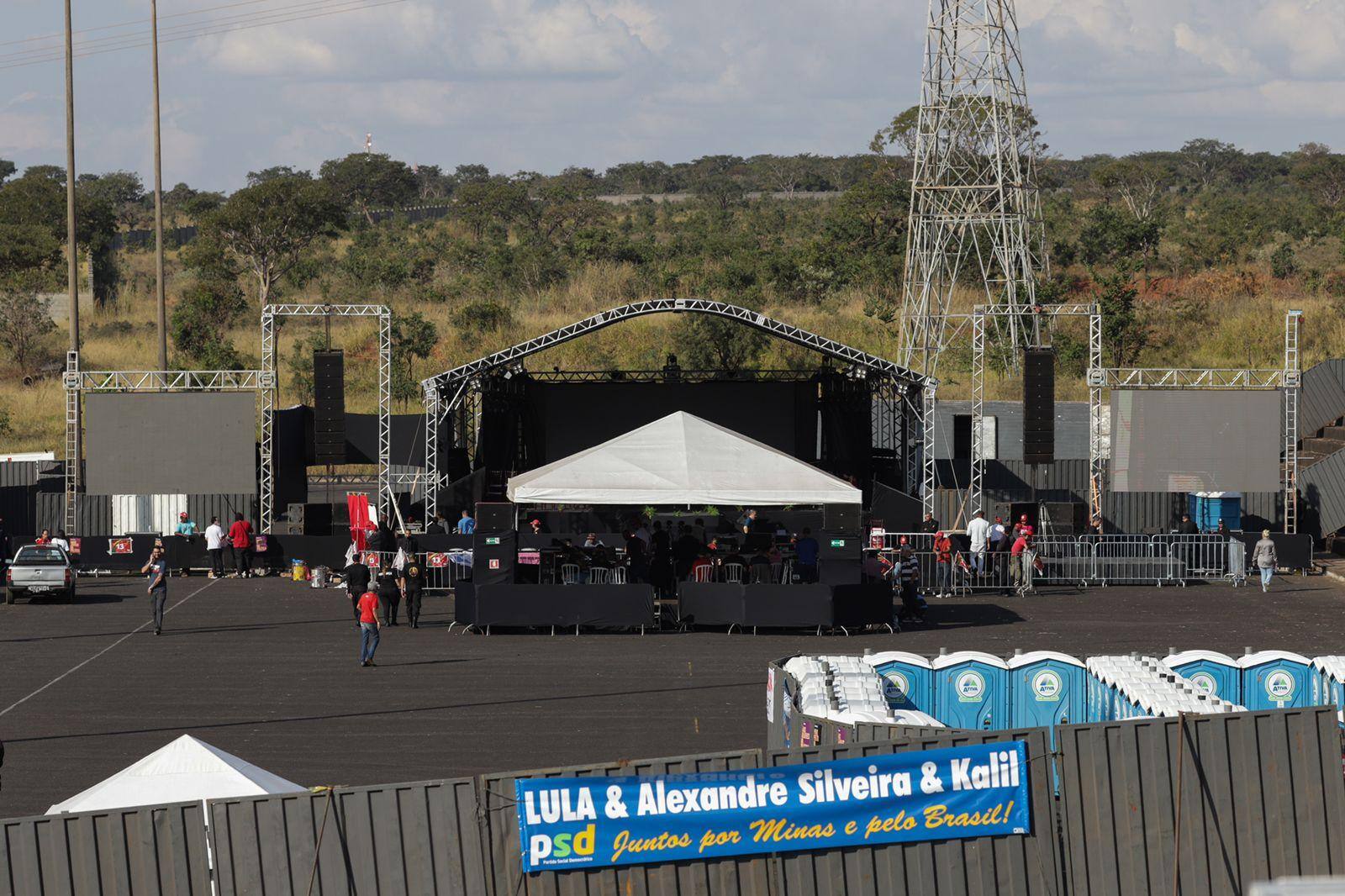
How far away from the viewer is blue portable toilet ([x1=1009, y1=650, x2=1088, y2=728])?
13.8 meters

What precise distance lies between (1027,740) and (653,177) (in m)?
123

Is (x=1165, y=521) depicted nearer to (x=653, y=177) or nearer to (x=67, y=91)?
(x=67, y=91)

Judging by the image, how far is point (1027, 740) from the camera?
9078 millimetres

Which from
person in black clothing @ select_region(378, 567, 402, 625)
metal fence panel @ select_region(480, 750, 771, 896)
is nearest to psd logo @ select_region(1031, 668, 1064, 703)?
metal fence panel @ select_region(480, 750, 771, 896)

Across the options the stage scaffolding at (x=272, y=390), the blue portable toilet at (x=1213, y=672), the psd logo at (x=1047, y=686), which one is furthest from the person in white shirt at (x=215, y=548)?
the blue portable toilet at (x=1213, y=672)

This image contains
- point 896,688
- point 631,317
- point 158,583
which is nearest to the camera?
point 896,688

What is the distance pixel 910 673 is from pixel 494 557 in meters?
10.1

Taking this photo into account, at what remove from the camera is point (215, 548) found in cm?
3022

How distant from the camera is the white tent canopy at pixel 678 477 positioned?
875 inches

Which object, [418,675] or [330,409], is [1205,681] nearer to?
[418,675]

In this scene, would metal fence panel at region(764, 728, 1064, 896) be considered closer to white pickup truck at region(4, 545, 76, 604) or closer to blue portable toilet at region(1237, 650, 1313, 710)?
blue portable toilet at region(1237, 650, 1313, 710)

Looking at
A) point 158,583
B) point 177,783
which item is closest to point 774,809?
point 177,783

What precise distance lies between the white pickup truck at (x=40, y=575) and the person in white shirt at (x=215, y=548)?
359 centimetres

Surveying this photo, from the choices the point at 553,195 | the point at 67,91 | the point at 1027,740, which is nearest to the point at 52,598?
the point at 67,91
